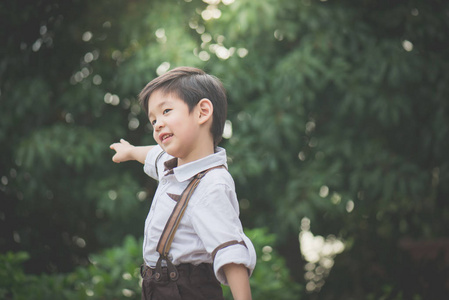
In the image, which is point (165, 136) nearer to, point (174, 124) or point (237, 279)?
point (174, 124)

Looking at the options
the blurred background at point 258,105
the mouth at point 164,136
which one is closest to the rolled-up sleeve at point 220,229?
the mouth at point 164,136

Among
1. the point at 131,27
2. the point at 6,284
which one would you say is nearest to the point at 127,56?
the point at 131,27

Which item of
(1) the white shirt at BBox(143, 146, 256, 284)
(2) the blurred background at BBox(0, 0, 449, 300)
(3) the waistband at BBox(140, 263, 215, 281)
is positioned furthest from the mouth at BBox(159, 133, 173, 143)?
(2) the blurred background at BBox(0, 0, 449, 300)

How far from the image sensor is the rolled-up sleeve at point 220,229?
170cm

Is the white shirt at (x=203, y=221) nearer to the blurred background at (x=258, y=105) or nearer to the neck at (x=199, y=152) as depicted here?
the neck at (x=199, y=152)

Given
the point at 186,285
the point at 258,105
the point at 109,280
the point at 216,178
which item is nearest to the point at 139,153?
the point at 216,178

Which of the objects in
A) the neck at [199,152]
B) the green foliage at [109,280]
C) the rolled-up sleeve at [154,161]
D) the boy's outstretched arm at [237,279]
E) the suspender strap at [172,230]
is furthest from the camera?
the green foliage at [109,280]

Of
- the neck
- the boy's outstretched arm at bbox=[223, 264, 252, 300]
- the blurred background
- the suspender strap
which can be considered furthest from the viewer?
the blurred background

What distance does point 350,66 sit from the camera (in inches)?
193

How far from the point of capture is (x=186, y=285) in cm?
182

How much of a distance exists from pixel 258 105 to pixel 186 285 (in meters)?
3.18

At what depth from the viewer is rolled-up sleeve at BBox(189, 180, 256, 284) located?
1.70 metres

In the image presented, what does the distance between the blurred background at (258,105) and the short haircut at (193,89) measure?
262 centimetres

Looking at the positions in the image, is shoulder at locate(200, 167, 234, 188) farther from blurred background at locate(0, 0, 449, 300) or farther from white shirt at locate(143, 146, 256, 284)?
blurred background at locate(0, 0, 449, 300)
